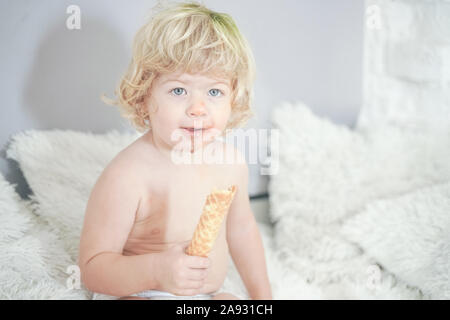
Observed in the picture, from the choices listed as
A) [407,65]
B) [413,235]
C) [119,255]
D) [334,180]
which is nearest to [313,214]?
[334,180]

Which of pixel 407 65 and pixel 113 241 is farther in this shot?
pixel 407 65

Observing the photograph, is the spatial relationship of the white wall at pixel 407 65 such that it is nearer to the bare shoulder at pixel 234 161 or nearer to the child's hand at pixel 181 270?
the bare shoulder at pixel 234 161

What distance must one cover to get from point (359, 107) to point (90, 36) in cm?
57

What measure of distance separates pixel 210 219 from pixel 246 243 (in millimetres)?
215

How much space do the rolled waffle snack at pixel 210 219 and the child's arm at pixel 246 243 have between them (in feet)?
0.55

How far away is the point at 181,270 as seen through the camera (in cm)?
57

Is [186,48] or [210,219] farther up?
[186,48]

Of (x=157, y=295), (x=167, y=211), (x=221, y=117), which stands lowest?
(x=157, y=295)

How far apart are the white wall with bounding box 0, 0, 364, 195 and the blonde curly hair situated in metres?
0.11

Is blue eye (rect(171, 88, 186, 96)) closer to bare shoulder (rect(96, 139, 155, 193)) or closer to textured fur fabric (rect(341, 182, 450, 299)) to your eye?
bare shoulder (rect(96, 139, 155, 193))

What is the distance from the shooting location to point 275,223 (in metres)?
1.00

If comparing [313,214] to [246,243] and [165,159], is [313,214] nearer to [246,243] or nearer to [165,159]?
[246,243]
